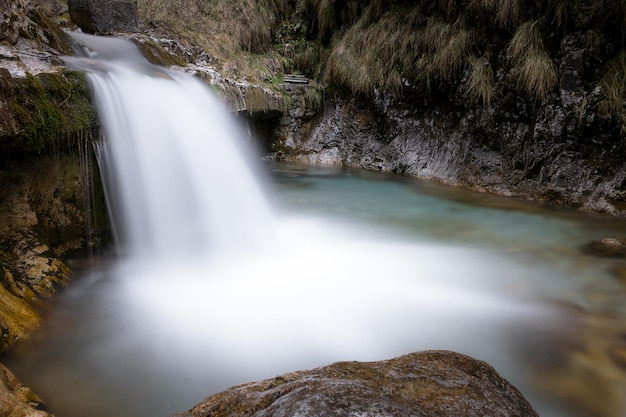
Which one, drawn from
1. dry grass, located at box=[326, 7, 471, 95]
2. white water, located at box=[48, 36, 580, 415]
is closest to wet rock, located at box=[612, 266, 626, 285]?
white water, located at box=[48, 36, 580, 415]

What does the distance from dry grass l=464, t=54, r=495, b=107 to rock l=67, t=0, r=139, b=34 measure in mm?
5438

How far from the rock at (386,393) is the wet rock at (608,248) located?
2.80 metres

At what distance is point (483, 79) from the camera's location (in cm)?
547

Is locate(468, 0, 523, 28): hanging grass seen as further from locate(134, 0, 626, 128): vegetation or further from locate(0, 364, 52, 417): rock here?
locate(0, 364, 52, 417): rock

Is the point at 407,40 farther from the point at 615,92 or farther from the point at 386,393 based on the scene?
the point at 386,393

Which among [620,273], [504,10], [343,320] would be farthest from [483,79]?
[343,320]

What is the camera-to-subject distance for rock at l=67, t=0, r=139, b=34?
5.93m

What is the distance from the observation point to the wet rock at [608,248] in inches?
131

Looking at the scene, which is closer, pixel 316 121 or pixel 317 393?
pixel 317 393

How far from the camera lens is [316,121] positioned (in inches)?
317

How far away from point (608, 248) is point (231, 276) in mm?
3260

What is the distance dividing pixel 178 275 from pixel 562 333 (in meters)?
2.53

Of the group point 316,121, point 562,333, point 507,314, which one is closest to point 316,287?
point 507,314

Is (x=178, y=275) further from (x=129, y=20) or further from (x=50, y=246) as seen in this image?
(x=129, y=20)
